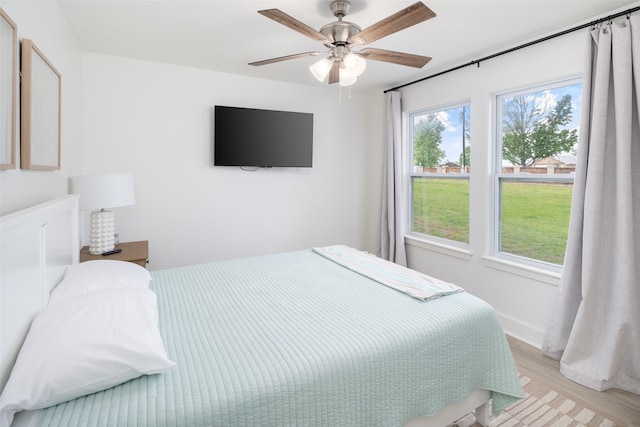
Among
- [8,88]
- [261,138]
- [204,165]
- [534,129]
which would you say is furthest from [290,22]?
[534,129]

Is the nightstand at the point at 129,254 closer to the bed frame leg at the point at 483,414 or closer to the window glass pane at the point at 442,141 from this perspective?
the bed frame leg at the point at 483,414

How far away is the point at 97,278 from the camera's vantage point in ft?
5.41

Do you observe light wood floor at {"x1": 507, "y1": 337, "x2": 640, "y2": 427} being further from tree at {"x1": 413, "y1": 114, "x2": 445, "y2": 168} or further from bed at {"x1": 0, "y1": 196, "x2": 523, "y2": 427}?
tree at {"x1": 413, "y1": 114, "x2": 445, "y2": 168}

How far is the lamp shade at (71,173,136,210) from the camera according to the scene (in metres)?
2.38

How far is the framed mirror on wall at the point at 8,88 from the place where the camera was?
119 cm

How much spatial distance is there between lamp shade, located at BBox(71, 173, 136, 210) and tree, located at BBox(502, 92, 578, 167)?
320cm

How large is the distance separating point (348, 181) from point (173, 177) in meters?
2.09

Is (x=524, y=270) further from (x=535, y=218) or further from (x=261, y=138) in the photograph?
(x=261, y=138)

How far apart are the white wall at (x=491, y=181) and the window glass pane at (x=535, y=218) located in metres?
0.14

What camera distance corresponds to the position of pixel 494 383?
65.2 inches

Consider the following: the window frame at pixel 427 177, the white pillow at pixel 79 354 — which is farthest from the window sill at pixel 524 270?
the white pillow at pixel 79 354

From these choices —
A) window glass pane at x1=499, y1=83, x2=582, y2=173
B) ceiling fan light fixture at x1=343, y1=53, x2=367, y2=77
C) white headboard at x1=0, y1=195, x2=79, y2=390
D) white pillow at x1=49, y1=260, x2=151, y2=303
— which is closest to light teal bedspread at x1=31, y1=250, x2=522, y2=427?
white pillow at x1=49, y1=260, x2=151, y2=303

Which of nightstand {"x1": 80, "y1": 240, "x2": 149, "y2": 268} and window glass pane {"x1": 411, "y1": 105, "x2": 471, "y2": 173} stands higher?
window glass pane {"x1": 411, "y1": 105, "x2": 471, "y2": 173}

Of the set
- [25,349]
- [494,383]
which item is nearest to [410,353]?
[494,383]
